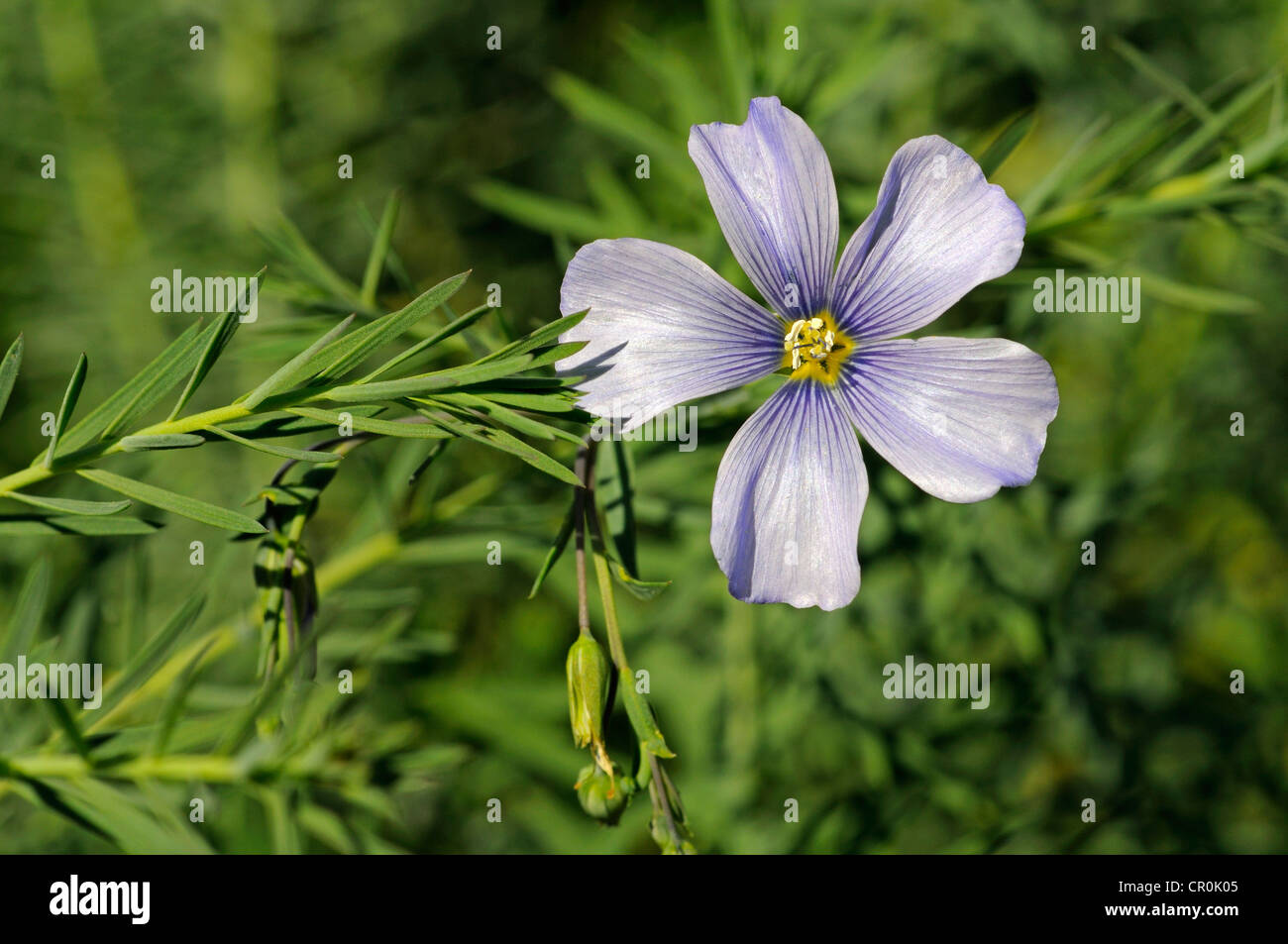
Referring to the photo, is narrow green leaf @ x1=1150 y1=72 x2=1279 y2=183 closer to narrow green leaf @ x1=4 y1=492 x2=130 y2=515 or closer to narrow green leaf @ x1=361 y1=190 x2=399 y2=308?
narrow green leaf @ x1=361 y1=190 x2=399 y2=308

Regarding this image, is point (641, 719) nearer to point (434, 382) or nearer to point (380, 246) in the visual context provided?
point (434, 382)

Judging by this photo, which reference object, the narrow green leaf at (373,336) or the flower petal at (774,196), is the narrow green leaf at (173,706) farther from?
the flower petal at (774,196)

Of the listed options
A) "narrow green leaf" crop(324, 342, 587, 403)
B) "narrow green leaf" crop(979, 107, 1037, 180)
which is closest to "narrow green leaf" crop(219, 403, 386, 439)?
"narrow green leaf" crop(324, 342, 587, 403)

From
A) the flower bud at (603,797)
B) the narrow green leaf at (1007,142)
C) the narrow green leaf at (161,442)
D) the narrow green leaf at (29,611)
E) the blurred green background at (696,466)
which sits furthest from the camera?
the blurred green background at (696,466)

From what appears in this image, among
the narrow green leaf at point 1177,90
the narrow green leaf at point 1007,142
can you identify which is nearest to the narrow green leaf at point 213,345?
the narrow green leaf at point 1007,142

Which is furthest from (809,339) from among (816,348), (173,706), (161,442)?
(173,706)

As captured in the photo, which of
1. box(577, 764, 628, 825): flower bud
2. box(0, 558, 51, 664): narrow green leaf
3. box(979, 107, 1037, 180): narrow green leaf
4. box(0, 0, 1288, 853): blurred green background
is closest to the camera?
box(577, 764, 628, 825): flower bud
